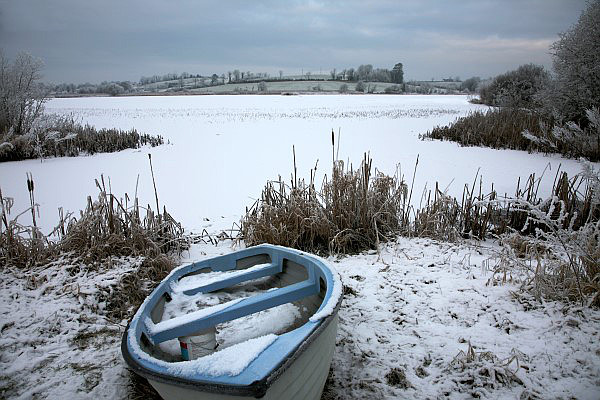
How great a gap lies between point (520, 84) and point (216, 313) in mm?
18557

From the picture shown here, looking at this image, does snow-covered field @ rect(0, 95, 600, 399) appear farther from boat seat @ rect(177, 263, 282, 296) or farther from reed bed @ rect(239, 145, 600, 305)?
boat seat @ rect(177, 263, 282, 296)

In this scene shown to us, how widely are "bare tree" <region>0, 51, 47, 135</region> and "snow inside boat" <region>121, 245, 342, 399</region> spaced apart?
8601 millimetres

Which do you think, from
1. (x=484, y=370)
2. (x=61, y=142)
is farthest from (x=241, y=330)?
(x=61, y=142)

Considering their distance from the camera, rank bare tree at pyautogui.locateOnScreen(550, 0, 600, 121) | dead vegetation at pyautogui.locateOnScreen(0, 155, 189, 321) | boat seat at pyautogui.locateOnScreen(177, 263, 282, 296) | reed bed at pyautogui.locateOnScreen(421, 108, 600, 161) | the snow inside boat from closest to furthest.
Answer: the snow inside boat < boat seat at pyautogui.locateOnScreen(177, 263, 282, 296) < dead vegetation at pyautogui.locateOnScreen(0, 155, 189, 321) < reed bed at pyautogui.locateOnScreen(421, 108, 600, 161) < bare tree at pyautogui.locateOnScreen(550, 0, 600, 121)

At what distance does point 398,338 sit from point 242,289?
45.0 inches

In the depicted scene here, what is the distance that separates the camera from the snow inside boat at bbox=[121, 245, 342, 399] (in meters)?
1.21

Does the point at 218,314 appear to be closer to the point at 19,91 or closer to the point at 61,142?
the point at 61,142

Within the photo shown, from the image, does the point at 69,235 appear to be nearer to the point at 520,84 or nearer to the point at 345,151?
the point at 345,151

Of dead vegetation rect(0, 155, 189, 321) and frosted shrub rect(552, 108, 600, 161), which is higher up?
frosted shrub rect(552, 108, 600, 161)

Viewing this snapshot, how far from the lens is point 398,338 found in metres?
2.11

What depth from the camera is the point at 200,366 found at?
1246 millimetres

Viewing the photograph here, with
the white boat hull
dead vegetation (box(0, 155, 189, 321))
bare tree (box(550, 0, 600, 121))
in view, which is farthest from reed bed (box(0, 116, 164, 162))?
bare tree (box(550, 0, 600, 121))

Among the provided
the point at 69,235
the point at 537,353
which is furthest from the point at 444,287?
the point at 69,235

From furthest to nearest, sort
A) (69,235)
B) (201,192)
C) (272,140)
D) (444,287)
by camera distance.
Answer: (272,140) → (201,192) → (69,235) → (444,287)
